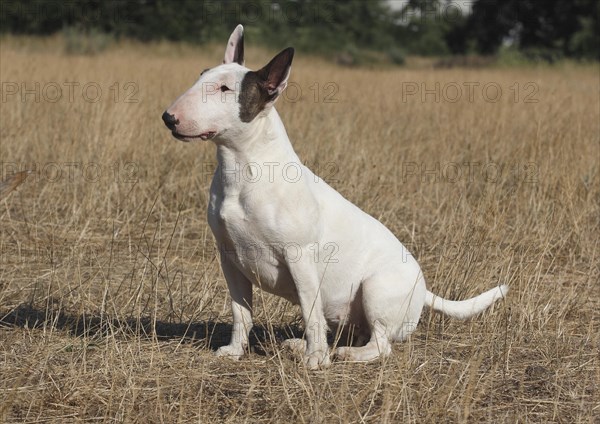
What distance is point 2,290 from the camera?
187 inches

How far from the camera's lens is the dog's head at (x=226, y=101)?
126 inches

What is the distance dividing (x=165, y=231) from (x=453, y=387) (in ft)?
11.4

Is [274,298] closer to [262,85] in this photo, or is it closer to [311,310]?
[311,310]

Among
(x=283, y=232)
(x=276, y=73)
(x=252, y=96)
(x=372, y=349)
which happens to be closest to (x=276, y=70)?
(x=276, y=73)

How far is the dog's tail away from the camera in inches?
162

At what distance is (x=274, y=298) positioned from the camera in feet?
15.8

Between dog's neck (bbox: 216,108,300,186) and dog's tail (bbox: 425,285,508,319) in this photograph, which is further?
dog's tail (bbox: 425,285,508,319)

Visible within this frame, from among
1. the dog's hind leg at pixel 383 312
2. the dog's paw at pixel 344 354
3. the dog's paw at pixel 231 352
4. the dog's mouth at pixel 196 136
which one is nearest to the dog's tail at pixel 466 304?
the dog's hind leg at pixel 383 312

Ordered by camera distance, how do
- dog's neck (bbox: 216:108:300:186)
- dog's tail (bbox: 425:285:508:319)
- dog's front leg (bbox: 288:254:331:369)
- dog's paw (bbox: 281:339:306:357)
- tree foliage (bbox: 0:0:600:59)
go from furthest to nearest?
tree foliage (bbox: 0:0:600:59) → dog's tail (bbox: 425:285:508:319) → dog's paw (bbox: 281:339:306:357) → dog's front leg (bbox: 288:254:331:369) → dog's neck (bbox: 216:108:300:186)

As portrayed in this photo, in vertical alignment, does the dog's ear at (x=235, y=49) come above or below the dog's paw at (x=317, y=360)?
above

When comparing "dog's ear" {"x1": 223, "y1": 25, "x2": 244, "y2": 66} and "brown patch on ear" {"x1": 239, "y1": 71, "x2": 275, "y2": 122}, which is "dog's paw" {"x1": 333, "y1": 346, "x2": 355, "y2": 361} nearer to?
"brown patch on ear" {"x1": 239, "y1": 71, "x2": 275, "y2": 122}

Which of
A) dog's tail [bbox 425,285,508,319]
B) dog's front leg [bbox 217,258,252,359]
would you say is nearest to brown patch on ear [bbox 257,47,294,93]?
dog's front leg [bbox 217,258,252,359]

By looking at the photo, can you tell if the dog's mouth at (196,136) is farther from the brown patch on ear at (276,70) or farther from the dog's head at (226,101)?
the brown patch on ear at (276,70)

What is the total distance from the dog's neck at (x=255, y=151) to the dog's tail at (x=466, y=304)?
45.2 inches
